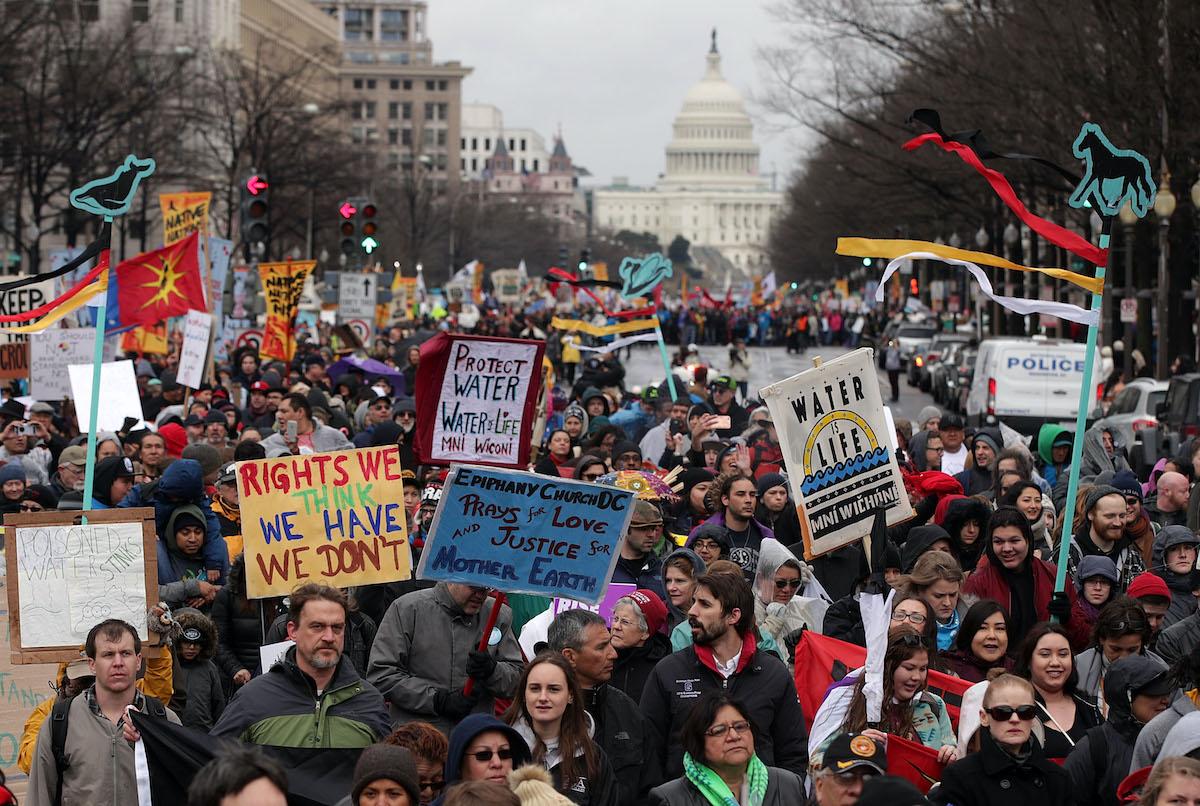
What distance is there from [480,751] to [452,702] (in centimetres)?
123

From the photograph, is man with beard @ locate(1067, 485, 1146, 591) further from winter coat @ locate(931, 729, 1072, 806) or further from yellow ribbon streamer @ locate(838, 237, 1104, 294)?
winter coat @ locate(931, 729, 1072, 806)

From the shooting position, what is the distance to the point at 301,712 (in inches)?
269

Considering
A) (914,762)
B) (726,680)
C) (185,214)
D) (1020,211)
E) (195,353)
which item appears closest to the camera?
(914,762)

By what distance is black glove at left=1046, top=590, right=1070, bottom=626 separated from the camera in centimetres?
845

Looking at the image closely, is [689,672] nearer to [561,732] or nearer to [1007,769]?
[561,732]

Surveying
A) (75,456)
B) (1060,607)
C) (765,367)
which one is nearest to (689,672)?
(1060,607)

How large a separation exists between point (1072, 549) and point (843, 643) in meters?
2.65

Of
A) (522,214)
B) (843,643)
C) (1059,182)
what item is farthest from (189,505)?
(522,214)

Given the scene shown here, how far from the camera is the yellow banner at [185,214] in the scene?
21.0 metres

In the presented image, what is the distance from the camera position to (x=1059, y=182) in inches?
1491

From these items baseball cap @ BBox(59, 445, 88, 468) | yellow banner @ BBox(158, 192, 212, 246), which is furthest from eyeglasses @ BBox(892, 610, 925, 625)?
yellow banner @ BBox(158, 192, 212, 246)

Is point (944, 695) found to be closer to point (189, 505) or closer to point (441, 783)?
point (441, 783)

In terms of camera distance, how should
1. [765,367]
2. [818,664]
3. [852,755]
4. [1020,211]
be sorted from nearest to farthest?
[852,755]
[818,664]
[1020,211]
[765,367]

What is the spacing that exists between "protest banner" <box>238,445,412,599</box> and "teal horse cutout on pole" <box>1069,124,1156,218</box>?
3318 millimetres
